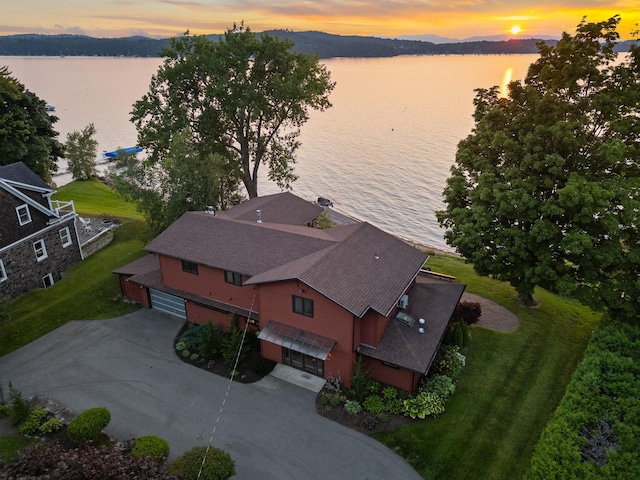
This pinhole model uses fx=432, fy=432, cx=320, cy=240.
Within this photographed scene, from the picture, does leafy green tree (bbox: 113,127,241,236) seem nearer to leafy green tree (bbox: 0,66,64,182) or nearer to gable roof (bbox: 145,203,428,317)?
gable roof (bbox: 145,203,428,317)

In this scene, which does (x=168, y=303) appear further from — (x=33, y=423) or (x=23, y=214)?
(x=23, y=214)

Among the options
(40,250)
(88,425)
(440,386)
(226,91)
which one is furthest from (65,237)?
(440,386)

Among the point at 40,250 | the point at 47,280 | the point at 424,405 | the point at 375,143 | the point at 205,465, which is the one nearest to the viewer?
the point at 205,465

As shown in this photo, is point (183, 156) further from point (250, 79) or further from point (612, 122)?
point (612, 122)

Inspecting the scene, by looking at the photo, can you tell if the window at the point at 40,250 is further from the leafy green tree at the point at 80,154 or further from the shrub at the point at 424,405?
the leafy green tree at the point at 80,154

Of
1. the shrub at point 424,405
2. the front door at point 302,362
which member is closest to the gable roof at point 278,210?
the front door at point 302,362

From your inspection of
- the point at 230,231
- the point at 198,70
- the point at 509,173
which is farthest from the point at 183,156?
the point at 509,173
